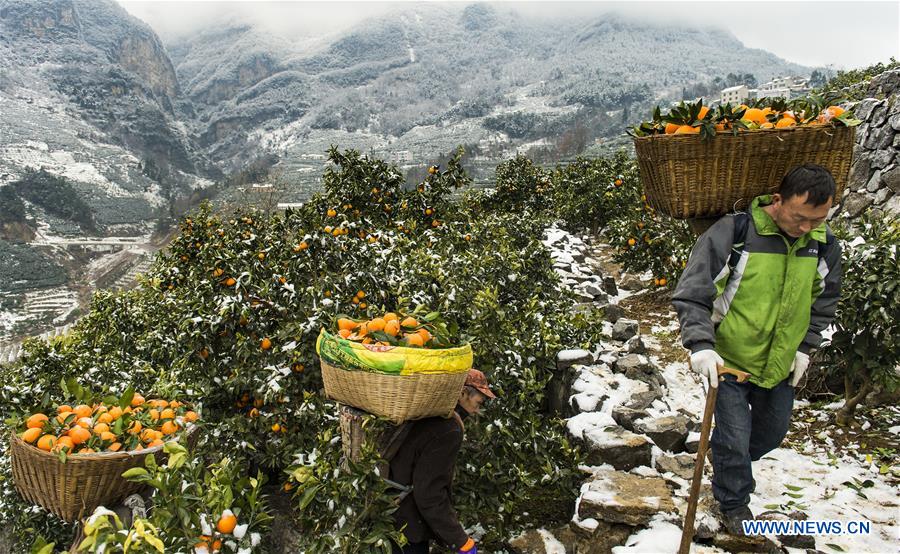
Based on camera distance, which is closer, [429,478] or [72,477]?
[429,478]

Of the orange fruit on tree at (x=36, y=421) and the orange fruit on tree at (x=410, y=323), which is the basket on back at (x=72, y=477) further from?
the orange fruit on tree at (x=410, y=323)

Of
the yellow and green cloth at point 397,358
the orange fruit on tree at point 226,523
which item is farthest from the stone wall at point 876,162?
the orange fruit on tree at point 226,523

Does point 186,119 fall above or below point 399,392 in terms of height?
below

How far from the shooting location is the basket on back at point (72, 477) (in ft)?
9.24

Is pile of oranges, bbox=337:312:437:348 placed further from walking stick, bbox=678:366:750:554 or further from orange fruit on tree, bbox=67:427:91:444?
orange fruit on tree, bbox=67:427:91:444

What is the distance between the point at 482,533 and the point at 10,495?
13.3 feet

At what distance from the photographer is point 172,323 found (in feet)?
17.4

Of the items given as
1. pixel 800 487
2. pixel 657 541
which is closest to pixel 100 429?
pixel 657 541

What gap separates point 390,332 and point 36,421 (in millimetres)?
2057

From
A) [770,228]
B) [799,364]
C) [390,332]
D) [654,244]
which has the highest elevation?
[770,228]

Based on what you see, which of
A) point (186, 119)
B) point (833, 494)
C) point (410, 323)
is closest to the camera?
point (410, 323)

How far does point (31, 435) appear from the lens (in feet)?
9.59

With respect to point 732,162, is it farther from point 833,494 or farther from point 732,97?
point 833,494

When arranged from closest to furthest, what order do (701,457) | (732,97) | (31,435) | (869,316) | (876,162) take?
1. (701,457)
2. (31,435)
3. (732,97)
4. (869,316)
5. (876,162)
